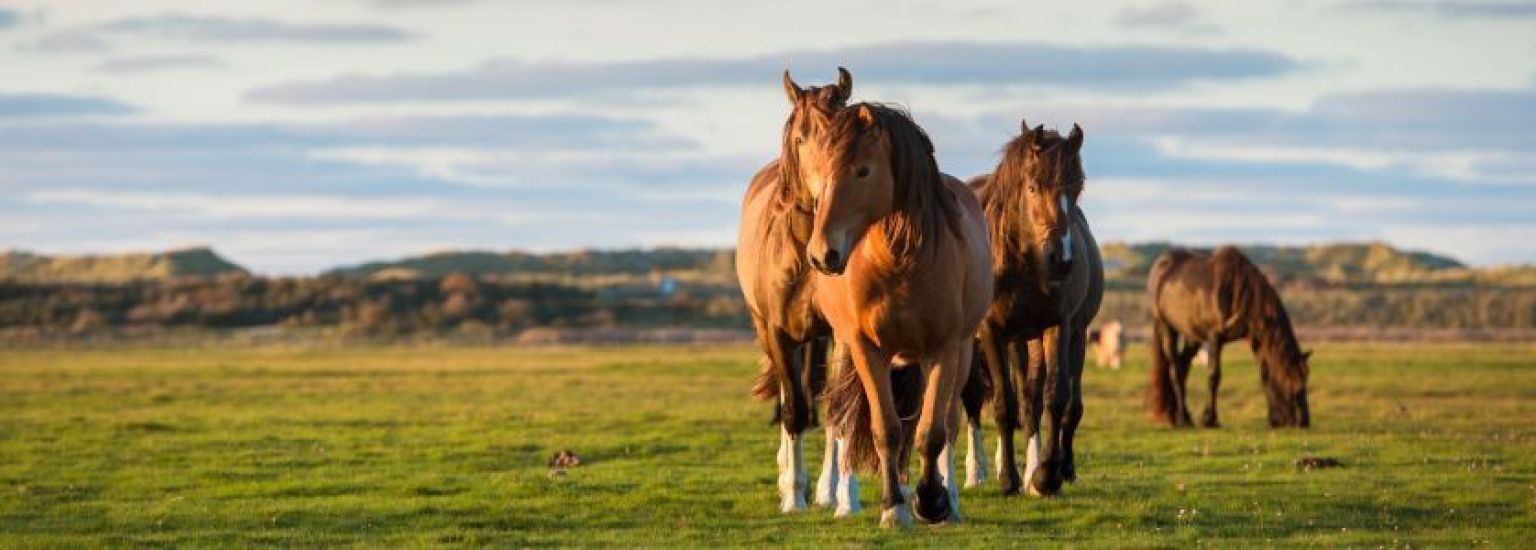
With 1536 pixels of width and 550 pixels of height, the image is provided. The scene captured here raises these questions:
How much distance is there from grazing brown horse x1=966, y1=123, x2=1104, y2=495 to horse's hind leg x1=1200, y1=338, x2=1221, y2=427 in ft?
32.4

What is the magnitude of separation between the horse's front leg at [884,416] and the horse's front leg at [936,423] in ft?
0.42

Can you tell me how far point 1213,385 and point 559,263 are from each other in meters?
131

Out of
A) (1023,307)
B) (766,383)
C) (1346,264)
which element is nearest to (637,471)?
(766,383)

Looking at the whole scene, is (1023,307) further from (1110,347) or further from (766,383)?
(1110,347)

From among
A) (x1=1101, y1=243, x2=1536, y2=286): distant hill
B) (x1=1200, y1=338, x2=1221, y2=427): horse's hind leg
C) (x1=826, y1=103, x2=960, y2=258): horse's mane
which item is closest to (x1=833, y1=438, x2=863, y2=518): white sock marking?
(x1=826, y1=103, x2=960, y2=258): horse's mane

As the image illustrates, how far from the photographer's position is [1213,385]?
24312 mm

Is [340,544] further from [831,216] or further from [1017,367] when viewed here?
[1017,367]

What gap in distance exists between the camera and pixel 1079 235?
13.5 meters

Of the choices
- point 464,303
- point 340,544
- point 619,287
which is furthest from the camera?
point 619,287

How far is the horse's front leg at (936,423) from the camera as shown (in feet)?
35.7

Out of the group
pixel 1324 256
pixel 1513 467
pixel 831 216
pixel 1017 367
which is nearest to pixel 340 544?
pixel 831 216

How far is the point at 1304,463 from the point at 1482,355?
33447 mm

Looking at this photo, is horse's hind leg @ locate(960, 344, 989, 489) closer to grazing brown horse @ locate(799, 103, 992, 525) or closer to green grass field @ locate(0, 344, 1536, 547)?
green grass field @ locate(0, 344, 1536, 547)

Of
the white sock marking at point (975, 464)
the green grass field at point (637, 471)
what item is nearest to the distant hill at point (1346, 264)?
the green grass field at point (637, 471)
